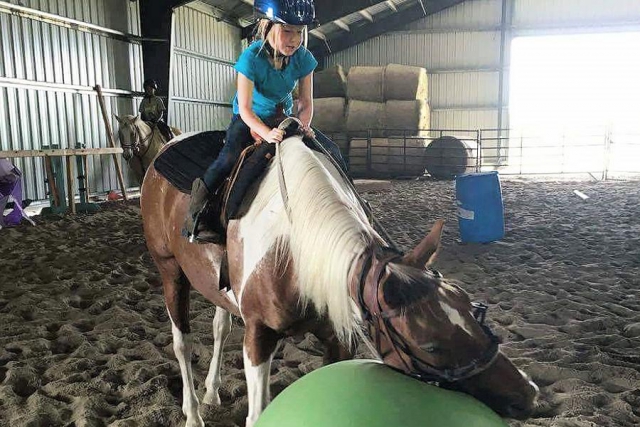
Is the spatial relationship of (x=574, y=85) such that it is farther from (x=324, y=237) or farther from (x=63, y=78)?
(x=324, y=237)

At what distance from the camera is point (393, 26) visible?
727 inches

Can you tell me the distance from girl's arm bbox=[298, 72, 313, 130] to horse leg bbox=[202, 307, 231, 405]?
1.04 m

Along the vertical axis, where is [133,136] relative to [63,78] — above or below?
below

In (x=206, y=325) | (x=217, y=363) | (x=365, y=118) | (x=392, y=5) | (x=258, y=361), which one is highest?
(x=392, y=5)

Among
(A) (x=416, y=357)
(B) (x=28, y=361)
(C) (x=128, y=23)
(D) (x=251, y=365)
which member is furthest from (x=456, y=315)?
(C) (x=128, y=23)

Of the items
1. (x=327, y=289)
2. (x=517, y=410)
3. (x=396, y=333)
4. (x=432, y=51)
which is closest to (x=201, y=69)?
(x=432, y=51)

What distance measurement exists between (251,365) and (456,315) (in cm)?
83

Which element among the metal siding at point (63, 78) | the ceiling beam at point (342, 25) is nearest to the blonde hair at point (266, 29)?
the metal siding at point (63, 78)

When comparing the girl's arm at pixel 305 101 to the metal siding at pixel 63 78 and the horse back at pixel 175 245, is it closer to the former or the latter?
the horse back at pixel 175 245

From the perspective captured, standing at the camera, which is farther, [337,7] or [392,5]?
[392,5]

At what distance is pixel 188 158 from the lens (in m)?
2.51

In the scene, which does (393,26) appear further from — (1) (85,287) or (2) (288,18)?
(2) (288,18)

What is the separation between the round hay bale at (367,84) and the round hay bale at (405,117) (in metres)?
0.45

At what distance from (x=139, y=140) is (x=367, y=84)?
8655 millimetres
